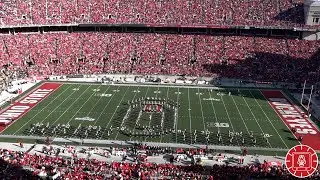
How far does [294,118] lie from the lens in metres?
36.0

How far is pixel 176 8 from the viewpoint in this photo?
61531 millimetres

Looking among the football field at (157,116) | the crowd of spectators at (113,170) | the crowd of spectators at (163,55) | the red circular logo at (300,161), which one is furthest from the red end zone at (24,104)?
the red circular logo at (300,161)

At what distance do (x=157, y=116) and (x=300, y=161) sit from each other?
2145 cm

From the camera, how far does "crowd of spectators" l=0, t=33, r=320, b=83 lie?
51.0 metres

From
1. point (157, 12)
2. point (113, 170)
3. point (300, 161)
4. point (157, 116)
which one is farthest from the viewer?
point (157, 12)

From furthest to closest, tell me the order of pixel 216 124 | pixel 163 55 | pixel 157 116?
pixel 163 55, pixel 157 116, pixel 216 124

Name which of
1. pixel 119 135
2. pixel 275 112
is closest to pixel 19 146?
pixel 119 135

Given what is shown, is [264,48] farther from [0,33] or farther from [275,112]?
[0,33]

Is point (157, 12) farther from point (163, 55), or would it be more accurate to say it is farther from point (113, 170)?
point (113, 170)

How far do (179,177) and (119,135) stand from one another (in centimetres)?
1034

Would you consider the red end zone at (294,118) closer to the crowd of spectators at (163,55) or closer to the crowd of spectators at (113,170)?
the crowd of spectators at (163,55)

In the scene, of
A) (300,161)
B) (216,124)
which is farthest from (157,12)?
(300,161)

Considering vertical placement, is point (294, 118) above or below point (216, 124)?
above

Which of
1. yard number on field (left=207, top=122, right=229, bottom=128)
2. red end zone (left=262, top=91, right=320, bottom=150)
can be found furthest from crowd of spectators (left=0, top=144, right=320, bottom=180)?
yard number on field (left=207, top=122, right=229, bottom=128)
